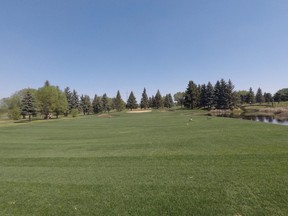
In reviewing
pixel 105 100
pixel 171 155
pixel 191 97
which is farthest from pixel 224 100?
pixel 171 155

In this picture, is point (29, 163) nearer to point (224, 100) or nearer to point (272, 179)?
point (272, 179)

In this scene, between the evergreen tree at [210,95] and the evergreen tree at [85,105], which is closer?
the evergreen tree at [210,95]

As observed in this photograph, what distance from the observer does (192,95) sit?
288ft

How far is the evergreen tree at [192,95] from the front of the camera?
87.6 metres

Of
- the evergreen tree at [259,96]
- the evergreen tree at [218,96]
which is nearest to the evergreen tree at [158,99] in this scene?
the evergreen tree at [218,96]

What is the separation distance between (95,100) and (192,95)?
45.4 m

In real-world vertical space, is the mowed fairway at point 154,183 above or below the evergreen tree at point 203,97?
below

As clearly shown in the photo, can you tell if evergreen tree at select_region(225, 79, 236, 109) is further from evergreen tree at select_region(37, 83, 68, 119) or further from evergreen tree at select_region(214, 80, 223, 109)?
evergreen tree at select_region(37, 83, 68, 119)

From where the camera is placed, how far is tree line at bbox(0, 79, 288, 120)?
70887 millimetres

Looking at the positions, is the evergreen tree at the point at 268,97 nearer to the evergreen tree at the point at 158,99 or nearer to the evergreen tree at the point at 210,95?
the evergreen tree at the point at 210,95

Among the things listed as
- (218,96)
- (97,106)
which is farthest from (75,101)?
(218,96)

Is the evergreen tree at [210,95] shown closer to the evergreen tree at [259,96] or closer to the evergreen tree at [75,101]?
the evergreen tree at [259,96]

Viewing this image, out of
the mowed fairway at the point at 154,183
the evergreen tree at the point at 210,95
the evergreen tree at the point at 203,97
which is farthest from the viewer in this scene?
the evergreen tree at the point at 203,97

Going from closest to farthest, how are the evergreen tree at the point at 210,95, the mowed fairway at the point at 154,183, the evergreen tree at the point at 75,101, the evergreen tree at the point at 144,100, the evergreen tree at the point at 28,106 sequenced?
the mowed fairway at the point at 154,183 < the evergreen tree at the point at 28,106 < the evergreen tree at the point at 210,95 < the evergreen tree at the point at 75,101 < the evergreen tree at the point at 144,100
